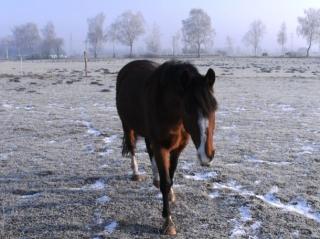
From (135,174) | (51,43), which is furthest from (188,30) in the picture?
(135,174)

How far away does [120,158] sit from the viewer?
21.3ft

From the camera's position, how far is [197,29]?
87.6m

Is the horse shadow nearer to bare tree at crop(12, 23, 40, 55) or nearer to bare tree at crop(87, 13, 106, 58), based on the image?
bare tree at crop(87, 13, 106, 58)

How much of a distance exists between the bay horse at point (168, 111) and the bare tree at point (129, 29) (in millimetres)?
87178

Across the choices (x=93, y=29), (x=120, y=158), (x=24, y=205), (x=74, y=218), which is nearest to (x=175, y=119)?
(x=74, y=218)

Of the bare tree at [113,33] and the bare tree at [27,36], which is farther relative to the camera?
the bare tree at [27,36]

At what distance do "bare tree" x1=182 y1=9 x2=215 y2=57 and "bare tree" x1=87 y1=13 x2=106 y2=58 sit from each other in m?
21.9

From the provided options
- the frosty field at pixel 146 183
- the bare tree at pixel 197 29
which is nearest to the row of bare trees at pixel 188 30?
the bare tree at pixel 197 29

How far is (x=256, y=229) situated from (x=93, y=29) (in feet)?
339

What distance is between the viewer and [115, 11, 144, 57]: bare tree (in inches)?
3615

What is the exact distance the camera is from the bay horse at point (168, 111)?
332cm

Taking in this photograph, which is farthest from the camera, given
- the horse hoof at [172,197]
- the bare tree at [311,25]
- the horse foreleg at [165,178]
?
the bare tree at [311,25]

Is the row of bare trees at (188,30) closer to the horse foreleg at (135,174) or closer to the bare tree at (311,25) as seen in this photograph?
the bare tree at (311,25)

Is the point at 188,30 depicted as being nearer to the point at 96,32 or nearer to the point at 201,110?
the point at 96,32
